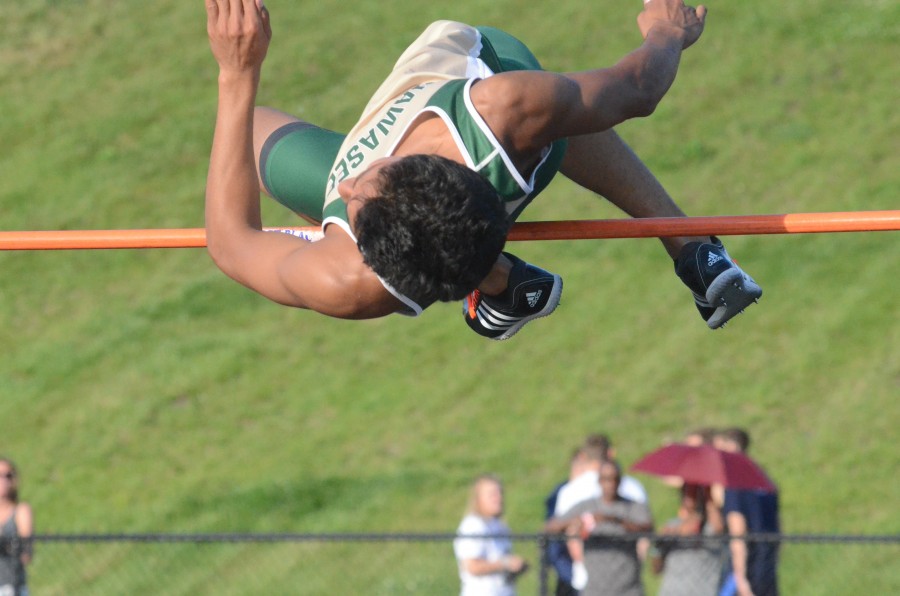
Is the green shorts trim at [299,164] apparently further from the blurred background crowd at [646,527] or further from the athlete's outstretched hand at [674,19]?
the blurred background crowd at [646,527]

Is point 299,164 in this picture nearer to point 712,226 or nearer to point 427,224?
point 427,224

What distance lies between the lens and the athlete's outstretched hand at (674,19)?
3.55 m

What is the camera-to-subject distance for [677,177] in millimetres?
12039

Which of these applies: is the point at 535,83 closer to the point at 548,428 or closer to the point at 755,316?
the point at 548,428

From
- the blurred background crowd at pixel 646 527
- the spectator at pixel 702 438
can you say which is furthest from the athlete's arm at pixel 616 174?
the spectator at pixel 702 438

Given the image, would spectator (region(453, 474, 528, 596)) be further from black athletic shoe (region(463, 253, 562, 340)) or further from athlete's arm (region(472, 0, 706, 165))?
athlete's arm (region(472, 0, 706, 165))

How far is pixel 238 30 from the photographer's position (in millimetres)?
3285

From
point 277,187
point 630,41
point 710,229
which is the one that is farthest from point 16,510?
point 630,41

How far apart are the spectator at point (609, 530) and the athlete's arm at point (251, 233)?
3.24 metres

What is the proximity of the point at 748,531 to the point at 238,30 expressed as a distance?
429 centimetres

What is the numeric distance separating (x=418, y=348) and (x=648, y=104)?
7.69m

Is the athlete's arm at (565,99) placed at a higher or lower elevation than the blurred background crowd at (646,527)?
higher

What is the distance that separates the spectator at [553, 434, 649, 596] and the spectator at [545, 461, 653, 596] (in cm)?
6

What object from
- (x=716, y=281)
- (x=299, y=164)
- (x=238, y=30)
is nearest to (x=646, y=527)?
(x=716, y=281)
